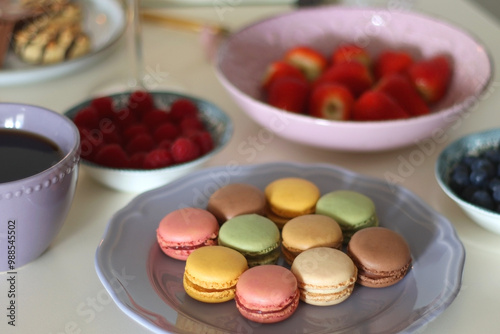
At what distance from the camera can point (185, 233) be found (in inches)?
25.2

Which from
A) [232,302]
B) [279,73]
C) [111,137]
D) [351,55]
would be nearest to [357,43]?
[351,55]

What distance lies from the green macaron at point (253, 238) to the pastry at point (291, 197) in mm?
42

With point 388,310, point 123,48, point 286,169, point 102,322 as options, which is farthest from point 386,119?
point 123,48

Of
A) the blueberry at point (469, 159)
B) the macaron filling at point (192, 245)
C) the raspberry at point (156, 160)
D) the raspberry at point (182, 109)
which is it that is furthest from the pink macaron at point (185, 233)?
the blueberry at point (469, 159)

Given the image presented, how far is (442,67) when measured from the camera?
93cm

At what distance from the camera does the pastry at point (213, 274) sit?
23.1 inches

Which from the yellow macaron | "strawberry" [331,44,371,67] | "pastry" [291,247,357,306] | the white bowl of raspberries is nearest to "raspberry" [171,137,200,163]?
the white bowl of raspberries

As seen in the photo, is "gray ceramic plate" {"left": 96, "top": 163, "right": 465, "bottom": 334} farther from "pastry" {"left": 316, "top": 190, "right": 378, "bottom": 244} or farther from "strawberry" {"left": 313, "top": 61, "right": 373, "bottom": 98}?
"strawberry" {"left": 313, "top": 61, "right": 373, "bottom": 98}

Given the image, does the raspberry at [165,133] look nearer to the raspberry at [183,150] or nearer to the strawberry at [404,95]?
the raspberry at [183,150]

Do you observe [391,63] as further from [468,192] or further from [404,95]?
[468,192]

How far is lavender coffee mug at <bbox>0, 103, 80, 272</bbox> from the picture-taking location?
60cm

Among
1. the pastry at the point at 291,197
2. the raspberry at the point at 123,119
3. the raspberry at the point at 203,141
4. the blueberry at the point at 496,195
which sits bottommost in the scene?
the raspberry at the point at 123,119

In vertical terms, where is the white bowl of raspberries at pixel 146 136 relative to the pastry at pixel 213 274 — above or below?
below

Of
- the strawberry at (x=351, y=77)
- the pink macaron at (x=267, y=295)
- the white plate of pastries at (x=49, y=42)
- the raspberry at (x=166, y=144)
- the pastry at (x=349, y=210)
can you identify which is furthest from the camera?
the white plate of pastries at (x=49, y=42)
